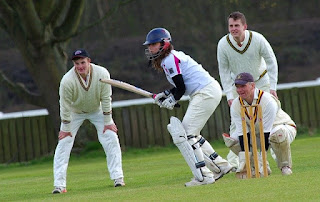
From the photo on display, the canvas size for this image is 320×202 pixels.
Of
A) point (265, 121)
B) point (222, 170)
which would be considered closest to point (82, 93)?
point (222, 170)

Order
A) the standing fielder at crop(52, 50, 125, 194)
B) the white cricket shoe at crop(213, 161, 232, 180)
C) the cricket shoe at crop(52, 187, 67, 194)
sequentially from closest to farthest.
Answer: the white cricket shoe at crop(213, 161, 232, 180) → the cricket shoe at crop(52, 187, 67, 194) → the standing fielder at crop(52, 50, 125, 194)

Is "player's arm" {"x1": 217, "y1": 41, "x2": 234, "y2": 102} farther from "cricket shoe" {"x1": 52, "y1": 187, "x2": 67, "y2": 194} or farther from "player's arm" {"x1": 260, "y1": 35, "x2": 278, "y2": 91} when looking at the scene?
"cricket shoe" {"x1": 52, "y1": 187, "x2": 67, "y2": 194}

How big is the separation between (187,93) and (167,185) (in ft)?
3.70

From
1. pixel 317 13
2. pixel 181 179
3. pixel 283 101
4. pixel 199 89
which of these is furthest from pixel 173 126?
pixel 317 13

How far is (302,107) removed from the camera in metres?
23.9

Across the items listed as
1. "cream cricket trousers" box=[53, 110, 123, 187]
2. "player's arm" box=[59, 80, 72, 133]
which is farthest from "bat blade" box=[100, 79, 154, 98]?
"cream cricket trousers" box=[53, 110, 123, 187]

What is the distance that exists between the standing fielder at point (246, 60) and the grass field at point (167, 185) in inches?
45.9

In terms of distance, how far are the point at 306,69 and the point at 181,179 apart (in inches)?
1043

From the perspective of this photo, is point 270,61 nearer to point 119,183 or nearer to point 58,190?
point 119,183

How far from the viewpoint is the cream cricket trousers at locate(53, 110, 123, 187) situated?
496 inches

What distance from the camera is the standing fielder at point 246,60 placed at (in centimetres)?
1273

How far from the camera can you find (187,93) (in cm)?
1152

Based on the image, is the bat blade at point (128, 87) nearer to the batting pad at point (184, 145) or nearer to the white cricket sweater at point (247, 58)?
the batting pad at point (184, 145)

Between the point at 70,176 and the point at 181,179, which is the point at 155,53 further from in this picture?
the point at 70,176
